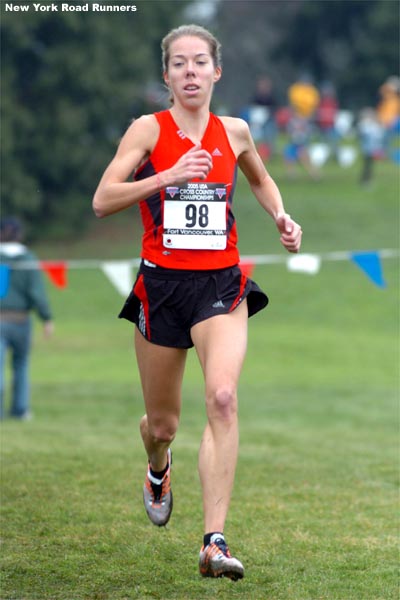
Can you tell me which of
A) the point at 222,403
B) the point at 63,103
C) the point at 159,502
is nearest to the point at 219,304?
the point at 222,403

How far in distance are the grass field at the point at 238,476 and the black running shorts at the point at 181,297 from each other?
1.09 metres

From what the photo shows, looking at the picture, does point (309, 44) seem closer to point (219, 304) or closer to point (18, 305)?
point (18, 305)

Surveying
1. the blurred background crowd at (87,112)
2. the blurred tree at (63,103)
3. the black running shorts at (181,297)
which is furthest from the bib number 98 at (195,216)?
the blurred tree at (63,103)

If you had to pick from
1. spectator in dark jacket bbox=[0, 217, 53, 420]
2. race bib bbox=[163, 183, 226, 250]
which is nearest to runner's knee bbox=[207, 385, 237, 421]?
race bib bbox=[163, 183, 226, 250]

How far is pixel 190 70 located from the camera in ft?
17.3

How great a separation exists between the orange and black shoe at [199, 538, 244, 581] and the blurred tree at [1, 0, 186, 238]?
85.9ft

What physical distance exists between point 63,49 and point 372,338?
13558mm

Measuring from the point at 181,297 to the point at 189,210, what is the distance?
0.39m

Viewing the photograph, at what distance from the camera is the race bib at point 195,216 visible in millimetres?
5273

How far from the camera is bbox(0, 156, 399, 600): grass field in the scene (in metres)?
5.34

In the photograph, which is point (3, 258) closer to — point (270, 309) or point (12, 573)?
point (12, 573)

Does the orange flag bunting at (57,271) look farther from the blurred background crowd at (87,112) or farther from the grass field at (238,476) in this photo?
the blurred background crowd at (87,112)

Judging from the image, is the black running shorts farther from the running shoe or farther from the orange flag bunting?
the orange flag bunting

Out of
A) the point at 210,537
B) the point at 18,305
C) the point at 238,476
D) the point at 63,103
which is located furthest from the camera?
the point at 63,103
